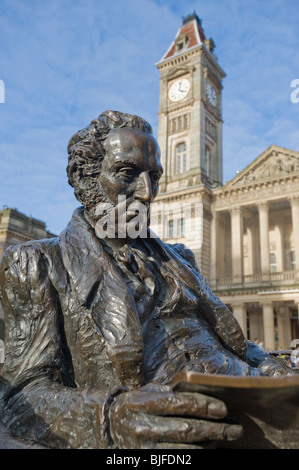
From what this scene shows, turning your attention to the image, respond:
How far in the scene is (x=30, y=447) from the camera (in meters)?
1.21

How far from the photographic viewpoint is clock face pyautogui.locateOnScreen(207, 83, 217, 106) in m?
32.2

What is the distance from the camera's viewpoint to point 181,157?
31172 millimetres

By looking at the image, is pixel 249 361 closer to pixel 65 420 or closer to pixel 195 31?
pixel 65 420

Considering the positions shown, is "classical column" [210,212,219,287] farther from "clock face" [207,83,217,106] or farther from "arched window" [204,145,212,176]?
"clock face" [207,83,217,106]

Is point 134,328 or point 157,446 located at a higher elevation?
point 134,328

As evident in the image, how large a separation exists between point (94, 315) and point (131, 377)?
0.85ft

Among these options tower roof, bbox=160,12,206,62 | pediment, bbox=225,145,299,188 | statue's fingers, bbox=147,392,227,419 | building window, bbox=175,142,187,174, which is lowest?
statue's fingers, bbox=147,392,227,419

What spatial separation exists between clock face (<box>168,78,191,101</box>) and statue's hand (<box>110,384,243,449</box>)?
32.7 m

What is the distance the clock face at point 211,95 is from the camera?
32.2 metres

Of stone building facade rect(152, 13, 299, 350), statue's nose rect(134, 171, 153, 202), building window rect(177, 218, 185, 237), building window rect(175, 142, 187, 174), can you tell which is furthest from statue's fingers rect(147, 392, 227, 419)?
building window rect(175, 142, 187, 174)

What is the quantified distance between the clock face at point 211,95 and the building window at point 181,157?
4.47 m

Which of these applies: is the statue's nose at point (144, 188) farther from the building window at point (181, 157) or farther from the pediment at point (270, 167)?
the building window at point (181, 157)

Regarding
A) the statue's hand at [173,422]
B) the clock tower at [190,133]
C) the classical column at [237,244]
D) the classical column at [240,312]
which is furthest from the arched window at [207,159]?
the statue's hand at [173,422]

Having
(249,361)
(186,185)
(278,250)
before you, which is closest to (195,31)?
(186,185)
